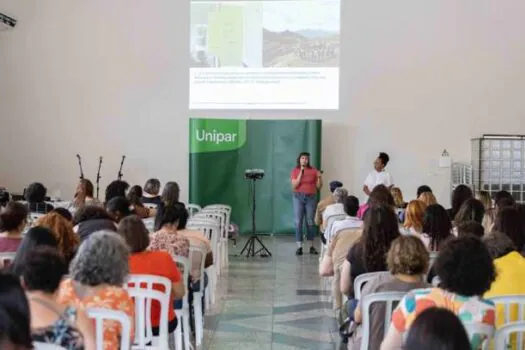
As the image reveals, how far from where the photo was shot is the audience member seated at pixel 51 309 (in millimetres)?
2207

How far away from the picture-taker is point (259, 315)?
5.91m

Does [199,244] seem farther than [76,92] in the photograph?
No

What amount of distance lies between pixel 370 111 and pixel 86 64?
464 centimetres

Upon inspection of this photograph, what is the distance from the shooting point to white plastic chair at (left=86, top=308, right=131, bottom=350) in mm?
2766

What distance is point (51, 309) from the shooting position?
Result: 2326mm

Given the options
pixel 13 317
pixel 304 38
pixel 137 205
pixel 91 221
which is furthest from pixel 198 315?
pixel 304 38

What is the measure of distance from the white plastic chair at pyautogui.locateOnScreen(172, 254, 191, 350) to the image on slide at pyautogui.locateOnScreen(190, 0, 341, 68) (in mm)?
7015

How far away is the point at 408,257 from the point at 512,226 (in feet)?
4.77

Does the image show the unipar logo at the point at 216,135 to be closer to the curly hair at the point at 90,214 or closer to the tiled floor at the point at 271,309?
the tiled floor at the point at 271,309

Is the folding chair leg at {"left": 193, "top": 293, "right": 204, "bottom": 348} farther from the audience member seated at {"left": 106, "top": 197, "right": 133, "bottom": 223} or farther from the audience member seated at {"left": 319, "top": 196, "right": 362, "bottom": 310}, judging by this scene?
the audience member seated at {"left": 106, "top": 197, "right": 133, "bottom": 223}

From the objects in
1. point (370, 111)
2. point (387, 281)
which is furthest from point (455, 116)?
point (387, 281)

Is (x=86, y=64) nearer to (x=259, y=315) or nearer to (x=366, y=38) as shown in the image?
(x=366, y=38)

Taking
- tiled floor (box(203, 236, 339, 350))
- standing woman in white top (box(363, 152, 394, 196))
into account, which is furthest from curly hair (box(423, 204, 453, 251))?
standing woman in white top (box(363, 152, 394, 196))

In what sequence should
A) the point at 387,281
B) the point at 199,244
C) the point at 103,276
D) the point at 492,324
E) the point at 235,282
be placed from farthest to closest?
1. the point at 235,282
2. the point at 199,244
3. the point at 387,281
4. the point at 103,276
5. the point at 492,324
